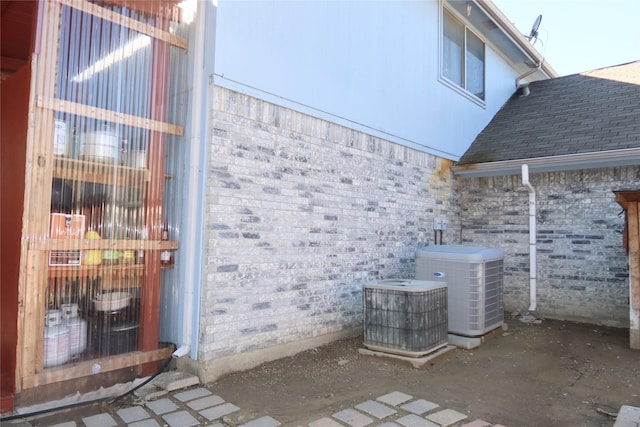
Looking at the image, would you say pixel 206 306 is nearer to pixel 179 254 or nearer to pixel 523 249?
pixel 179 254

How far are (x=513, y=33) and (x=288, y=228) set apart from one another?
693 centimetres

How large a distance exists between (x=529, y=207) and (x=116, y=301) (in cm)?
625

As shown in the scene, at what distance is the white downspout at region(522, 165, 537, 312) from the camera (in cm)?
681

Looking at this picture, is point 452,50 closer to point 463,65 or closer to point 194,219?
point 463,65

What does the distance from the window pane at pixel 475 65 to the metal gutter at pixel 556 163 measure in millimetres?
1951

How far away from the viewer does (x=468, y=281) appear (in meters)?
5.27

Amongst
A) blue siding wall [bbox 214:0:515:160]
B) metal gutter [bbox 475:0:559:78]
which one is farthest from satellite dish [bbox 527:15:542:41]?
blue siding wall [bbox 214:0:515:160]

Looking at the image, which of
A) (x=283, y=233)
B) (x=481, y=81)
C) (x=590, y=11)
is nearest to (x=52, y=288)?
(x=283, y=233)

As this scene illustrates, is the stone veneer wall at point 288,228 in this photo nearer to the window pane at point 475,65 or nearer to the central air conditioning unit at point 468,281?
the central air conditioning unit at point 468,281

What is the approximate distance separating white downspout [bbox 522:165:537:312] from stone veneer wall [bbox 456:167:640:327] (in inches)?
3.2

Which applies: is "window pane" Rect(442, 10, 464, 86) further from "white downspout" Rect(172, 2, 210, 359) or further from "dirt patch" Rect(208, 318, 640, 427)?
"white downspout" Rect(172, 2, 210, 359)

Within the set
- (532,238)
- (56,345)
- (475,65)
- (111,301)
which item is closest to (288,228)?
(111,301)

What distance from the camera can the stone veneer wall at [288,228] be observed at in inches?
156

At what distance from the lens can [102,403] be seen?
336cm
